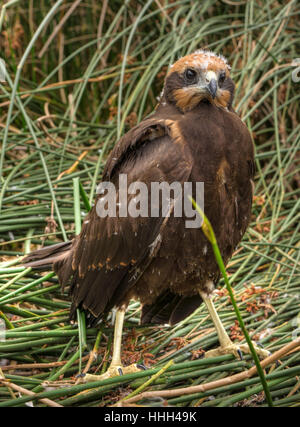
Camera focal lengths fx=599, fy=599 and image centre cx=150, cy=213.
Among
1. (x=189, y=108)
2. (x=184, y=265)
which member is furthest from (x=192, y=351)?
(x=189, y=108)

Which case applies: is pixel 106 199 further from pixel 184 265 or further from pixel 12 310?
pixel 12 310

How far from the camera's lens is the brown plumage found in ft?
8.13

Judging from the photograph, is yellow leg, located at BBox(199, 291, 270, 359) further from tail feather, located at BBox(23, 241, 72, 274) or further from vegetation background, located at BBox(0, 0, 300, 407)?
tail feather, located at BBox(23, 241, 72, 274)

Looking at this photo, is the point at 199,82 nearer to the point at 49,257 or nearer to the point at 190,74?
the point at 190,74

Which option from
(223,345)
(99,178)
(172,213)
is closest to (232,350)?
(223,345)

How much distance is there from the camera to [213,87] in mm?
2479

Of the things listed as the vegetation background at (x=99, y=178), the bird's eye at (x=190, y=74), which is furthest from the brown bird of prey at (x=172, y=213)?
the vegetation background at (x=99, y=178)

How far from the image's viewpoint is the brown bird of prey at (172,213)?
248cm

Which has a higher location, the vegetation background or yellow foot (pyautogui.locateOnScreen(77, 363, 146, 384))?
the vegetation background

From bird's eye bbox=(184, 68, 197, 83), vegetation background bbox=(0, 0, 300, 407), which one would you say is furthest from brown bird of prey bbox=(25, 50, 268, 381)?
vegetation background bbox=(0, 0, 300, 407)

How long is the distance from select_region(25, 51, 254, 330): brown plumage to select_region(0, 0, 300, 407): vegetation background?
0.67 ft

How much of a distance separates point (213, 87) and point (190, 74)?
0.57ft
